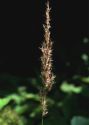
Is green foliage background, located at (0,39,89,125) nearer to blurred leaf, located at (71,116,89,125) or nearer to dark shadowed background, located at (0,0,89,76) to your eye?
dark shadowed background, located at (0,0,89,76)

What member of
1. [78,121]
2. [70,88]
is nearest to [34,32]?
[70,88]

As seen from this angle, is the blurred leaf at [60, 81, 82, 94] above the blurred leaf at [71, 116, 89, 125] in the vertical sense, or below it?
above

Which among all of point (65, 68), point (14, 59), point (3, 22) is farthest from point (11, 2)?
point (65, 68)

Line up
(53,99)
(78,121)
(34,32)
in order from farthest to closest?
(34,32), (53,99), (78,121)

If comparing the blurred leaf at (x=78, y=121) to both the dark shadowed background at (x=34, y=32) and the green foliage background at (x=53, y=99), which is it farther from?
the dark shadowed background at (x=34, y=32)

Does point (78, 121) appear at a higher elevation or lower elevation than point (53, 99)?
lower

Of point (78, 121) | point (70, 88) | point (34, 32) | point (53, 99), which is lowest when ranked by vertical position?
point (78, 121)

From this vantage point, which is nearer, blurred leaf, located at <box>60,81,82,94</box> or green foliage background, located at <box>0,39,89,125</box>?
green foliage background, located at <box>0,39,89,125</box>

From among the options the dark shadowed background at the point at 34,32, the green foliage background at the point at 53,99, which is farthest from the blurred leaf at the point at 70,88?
the dark shadowed background at the point at 34,32

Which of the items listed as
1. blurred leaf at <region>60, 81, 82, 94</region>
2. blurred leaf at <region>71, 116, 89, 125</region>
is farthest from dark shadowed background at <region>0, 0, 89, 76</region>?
blurred leaf at <region>71, 116, 89, 125</region>

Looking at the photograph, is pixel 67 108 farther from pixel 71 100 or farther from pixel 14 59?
pixel 14 59

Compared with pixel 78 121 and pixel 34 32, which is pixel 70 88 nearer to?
pixel 34 32
